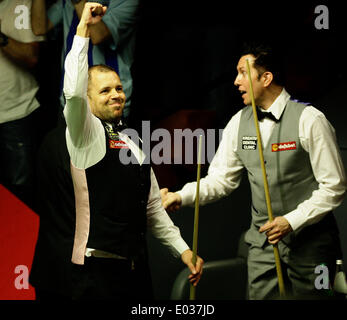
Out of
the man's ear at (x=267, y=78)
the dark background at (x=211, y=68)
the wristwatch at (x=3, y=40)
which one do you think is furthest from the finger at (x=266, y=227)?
the wristwatch at (x=3, y=40)

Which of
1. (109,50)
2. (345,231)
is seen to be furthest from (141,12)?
(345,231)

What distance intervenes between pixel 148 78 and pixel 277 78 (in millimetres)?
687

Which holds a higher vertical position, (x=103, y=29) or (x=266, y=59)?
(x=103, y=29)

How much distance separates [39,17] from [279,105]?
1317 mm

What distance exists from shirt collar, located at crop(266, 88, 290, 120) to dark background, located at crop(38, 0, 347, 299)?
0.18m

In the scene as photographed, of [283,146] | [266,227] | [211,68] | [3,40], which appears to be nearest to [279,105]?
[283,146]

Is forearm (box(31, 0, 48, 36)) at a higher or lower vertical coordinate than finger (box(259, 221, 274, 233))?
higher

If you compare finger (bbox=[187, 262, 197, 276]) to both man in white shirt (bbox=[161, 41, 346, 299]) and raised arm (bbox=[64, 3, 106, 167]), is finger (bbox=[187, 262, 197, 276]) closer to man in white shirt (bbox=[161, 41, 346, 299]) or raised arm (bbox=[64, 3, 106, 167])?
man in white shirt (bbox=[161, 41, 346, 299])

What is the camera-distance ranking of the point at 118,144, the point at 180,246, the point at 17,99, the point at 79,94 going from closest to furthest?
1. the point at 79,94
2. the point at 118,144
3. the point at 180,246
4. the point at 17,99

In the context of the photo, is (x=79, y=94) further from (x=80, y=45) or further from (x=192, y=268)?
(x=192, y=268)

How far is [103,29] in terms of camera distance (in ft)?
9.75

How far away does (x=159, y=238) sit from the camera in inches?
113

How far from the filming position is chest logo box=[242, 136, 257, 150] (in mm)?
2895

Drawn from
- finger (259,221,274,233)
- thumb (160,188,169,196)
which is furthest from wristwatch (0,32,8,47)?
finger (259,221,274,233)
